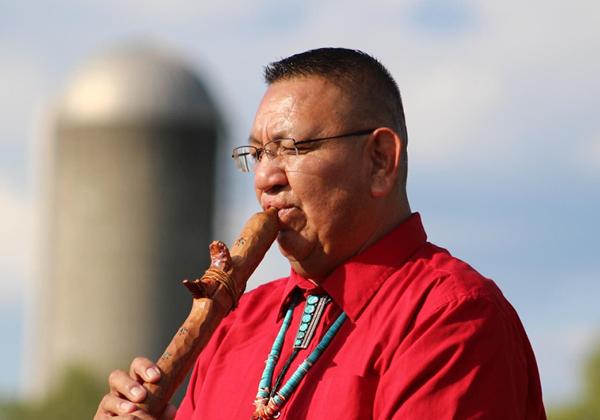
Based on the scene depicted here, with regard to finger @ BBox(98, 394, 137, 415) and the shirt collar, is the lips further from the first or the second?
finger @ BBox(98, 394, 137, 415)

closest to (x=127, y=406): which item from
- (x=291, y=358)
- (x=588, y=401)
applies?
(x=291, y=358)

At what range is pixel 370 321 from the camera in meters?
8.34

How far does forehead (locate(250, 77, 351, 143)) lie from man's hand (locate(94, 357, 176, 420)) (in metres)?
→ 1.12

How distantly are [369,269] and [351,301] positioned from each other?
0.17 meters

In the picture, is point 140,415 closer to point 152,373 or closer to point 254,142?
point 152,373

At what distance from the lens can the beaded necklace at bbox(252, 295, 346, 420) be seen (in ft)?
27.5

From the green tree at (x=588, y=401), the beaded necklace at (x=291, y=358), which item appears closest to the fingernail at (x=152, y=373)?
the beaded necklace at (x=291, y=358)

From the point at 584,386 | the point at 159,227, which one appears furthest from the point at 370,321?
the point at 159,227

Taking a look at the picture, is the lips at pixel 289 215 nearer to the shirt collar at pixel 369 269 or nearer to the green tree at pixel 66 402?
the shirt collar at pixel 369 269

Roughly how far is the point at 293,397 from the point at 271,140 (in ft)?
3.55

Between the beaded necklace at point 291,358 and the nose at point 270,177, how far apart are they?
20.6 inches

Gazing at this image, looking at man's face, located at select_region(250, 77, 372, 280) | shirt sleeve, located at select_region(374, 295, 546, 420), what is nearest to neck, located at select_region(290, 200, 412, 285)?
man's face, located at select_region(250, 77, 372, 280)

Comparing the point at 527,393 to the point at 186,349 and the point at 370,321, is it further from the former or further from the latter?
the point at 186,349

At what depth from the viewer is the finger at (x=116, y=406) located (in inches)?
322
